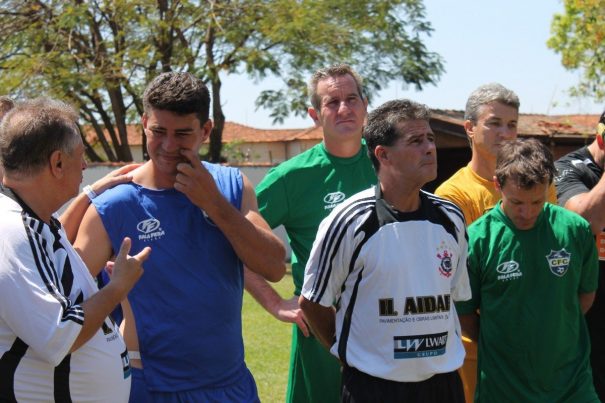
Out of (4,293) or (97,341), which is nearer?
(4,293)

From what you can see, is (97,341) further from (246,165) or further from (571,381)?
(246,165)

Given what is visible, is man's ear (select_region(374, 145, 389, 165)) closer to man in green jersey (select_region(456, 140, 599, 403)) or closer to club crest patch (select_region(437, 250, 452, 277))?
club crest patch (select_region(437, 250, 452, 277))

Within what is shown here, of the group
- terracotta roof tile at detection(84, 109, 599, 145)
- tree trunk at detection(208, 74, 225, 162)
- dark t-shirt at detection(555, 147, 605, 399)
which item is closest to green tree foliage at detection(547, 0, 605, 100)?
terracotta roof tile at detection(84, 109, 599, 145)

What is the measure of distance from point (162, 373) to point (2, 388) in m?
0.80

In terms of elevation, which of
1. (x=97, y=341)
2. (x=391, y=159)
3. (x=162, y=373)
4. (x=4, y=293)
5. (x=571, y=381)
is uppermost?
(x=391, y=159)

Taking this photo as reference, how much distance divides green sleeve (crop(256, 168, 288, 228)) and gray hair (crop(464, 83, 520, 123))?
1.20 metres

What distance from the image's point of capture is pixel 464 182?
4730mm

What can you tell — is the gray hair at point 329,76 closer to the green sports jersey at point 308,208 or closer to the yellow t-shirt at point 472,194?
the green sports jersey at point 308,208

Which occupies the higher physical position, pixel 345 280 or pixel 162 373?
pixel 345 280

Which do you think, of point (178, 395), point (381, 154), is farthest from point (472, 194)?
point (178, 395)

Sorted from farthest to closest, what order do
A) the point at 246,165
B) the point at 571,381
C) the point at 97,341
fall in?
the point at 246,165 → the point at 571,381 → the point at 97,341

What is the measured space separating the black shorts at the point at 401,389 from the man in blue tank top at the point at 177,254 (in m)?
0.49

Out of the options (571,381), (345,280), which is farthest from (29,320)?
(571,381)

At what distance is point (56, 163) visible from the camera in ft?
9.61
